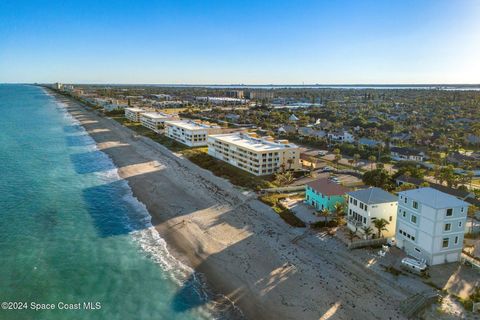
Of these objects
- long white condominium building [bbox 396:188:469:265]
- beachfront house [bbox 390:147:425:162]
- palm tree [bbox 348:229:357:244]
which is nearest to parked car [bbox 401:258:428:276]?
long white condominium building [bbox 396:188:469:265]

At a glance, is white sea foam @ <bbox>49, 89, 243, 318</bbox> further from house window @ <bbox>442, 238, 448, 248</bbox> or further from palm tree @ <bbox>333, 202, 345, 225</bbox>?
house window @ <bbox>442, 238, 448, 248</bbox>

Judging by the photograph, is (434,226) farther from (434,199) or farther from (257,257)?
(257,257)

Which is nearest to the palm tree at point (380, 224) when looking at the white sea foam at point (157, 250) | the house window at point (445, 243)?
the house window at point (445, 243)

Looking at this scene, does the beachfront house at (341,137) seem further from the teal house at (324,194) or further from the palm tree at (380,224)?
the palm tree at (380,224)

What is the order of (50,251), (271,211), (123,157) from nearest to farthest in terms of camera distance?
1. (50,251)
2. (271,211)
3. (123,157)

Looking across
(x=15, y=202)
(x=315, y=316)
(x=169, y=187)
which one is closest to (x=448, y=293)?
(x=315, y=316)

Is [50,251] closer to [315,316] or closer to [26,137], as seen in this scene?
[315,316]
